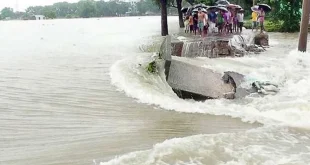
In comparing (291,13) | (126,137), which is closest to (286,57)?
(126,137)

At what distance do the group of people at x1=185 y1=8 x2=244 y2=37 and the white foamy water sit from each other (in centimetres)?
583

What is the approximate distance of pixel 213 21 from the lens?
877 inches

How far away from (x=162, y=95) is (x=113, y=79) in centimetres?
294

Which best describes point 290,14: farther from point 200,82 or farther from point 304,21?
point 200,82

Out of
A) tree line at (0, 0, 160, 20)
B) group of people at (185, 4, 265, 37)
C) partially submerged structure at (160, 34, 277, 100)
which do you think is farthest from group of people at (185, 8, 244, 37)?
tree line at (0, 0, 160, 20)

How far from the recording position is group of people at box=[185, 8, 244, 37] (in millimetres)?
21281

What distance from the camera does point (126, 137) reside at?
23.4ft

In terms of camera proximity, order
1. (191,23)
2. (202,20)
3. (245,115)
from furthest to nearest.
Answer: (191,23)
(202,20)
(245,115)

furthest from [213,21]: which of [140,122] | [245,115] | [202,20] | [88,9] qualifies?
[88,9]

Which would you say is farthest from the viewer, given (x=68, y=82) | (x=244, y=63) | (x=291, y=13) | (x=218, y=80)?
(x=291, y=13)

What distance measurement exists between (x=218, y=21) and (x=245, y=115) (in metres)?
14.6

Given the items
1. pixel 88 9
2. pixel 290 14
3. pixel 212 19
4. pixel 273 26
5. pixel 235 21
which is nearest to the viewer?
pixel 212 19

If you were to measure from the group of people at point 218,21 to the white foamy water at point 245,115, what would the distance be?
5.87m

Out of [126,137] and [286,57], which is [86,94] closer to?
[126,137]
